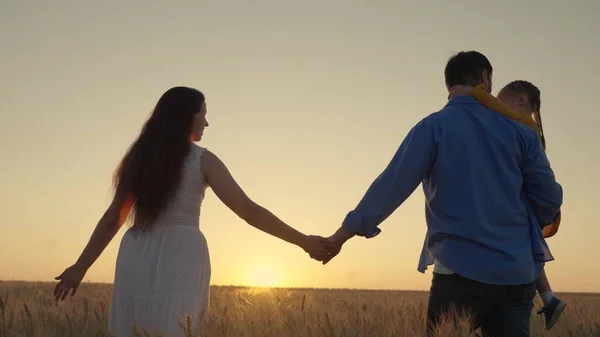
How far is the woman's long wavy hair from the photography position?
3.86m

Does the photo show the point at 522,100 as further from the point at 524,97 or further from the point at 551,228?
the point at 551,228

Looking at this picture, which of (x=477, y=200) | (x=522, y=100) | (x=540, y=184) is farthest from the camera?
(x=522, y=100)

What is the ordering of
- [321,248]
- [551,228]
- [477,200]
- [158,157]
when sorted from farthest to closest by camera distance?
[321,248]
[158,157]
[551,228]
[477,200]

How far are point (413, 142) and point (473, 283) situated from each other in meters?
0.72

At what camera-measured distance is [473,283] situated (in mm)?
3225

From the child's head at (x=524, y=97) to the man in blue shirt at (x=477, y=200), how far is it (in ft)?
2.88

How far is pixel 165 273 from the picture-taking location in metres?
3.84

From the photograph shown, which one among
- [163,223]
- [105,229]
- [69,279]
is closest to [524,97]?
[163,223]

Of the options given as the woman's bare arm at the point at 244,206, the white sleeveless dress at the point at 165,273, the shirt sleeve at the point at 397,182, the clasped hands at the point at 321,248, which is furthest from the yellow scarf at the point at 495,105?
the white sleeveless dress at the point at 165,273

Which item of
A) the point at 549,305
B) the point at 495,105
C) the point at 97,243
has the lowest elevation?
the point at 549,305

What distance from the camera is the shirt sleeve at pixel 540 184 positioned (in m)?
3.41

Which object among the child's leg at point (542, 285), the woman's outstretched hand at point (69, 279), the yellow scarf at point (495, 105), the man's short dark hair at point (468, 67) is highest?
the man's short dark hair at point (468, 67)

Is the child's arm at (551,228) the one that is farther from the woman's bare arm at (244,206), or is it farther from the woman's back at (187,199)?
the woman's back at (187,199)

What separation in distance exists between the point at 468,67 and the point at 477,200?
689 millimetres
